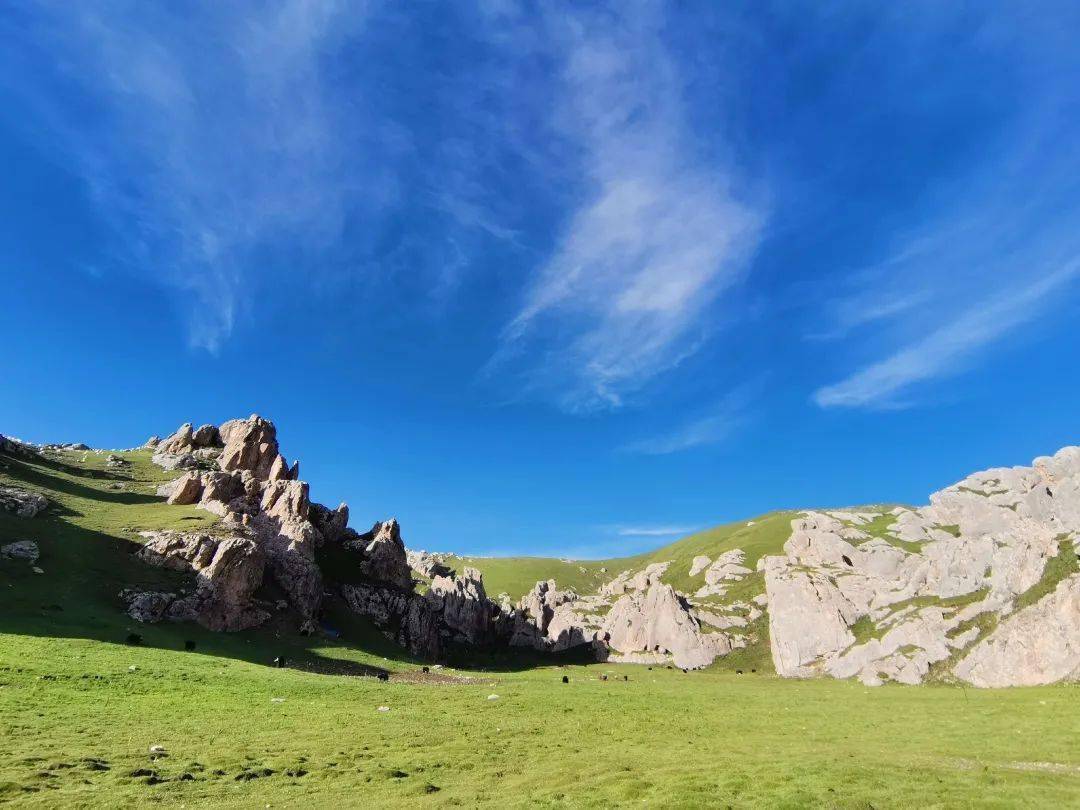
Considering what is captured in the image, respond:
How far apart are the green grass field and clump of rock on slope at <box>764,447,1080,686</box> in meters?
17.8

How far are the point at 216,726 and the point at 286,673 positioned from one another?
86.0 ft

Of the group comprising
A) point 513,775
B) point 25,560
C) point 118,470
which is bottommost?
point 513,775

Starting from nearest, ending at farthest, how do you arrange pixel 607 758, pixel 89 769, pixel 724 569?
pixel 89 769 → pixel 607 758 → pixel 724 569

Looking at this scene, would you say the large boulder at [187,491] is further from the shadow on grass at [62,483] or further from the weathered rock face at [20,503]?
the weathered rock face at [20,503]

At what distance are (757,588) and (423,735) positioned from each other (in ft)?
514

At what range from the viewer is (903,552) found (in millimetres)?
140875

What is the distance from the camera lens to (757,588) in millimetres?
168125

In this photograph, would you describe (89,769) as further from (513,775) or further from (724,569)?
(724,569)


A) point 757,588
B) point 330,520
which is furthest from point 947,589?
A: point 330,520

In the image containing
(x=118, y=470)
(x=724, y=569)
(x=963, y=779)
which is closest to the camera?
(x=963, y=779)

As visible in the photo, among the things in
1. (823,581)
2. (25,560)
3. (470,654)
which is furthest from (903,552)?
(25,560)

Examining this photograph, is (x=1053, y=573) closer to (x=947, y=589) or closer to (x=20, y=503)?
(x=947, y=589)

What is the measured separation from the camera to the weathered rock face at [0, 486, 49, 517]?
80938 mm

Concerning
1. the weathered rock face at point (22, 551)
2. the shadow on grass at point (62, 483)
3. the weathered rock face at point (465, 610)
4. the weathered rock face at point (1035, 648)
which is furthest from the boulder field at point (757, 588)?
the weathered rock face at point (22, 551)
